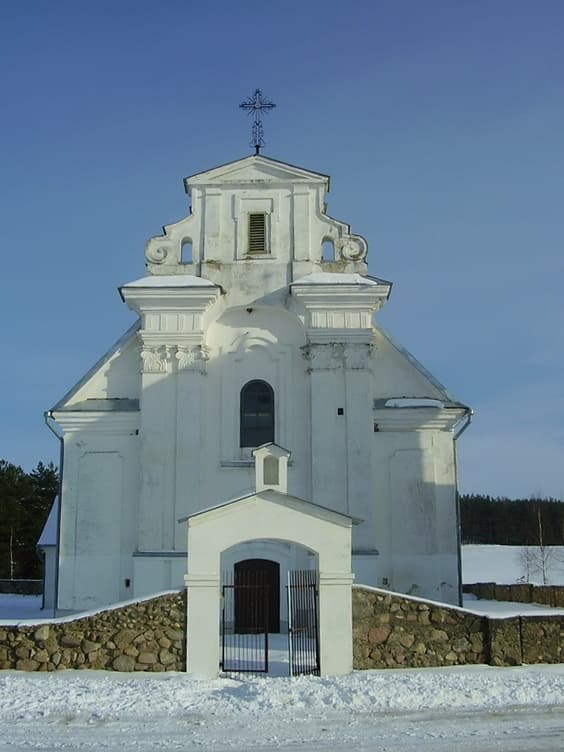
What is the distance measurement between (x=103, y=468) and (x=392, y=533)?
24.1 feet

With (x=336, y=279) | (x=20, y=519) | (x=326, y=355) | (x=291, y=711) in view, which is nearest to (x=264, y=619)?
(x=291, y=711)

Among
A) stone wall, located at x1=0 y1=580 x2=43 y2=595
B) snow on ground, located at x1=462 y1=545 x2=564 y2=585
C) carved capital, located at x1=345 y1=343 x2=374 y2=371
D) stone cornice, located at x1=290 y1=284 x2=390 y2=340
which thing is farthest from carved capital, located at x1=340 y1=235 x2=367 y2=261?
snow on ground, located at x1=462 y1=545 x2=564 y2=585

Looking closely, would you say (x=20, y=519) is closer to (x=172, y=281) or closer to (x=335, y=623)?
(x=172, y=281)

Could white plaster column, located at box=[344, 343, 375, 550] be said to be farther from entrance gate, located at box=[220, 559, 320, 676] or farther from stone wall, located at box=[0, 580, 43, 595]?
stone wall, located at box=[0, 580, 43, 595]

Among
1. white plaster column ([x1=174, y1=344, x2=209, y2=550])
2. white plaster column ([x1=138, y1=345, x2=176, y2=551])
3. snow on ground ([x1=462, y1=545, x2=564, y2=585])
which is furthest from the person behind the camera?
snow on ground ([x1=462, y1=545, x2=564, y2=585])

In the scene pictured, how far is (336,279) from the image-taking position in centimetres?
2311

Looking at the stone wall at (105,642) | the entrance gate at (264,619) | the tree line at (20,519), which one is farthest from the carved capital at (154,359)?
the tree line at (20,519)

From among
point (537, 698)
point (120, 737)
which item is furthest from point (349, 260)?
point (120, 737)

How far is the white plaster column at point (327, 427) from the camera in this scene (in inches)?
856

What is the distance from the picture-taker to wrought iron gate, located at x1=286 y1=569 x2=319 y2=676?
14.3 meters

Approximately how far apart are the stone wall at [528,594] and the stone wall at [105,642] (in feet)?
74.0

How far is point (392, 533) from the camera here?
22.2m

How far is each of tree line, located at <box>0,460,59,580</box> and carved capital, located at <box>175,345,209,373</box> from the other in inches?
1220

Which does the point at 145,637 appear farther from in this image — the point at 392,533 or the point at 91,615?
the point at 392,533
